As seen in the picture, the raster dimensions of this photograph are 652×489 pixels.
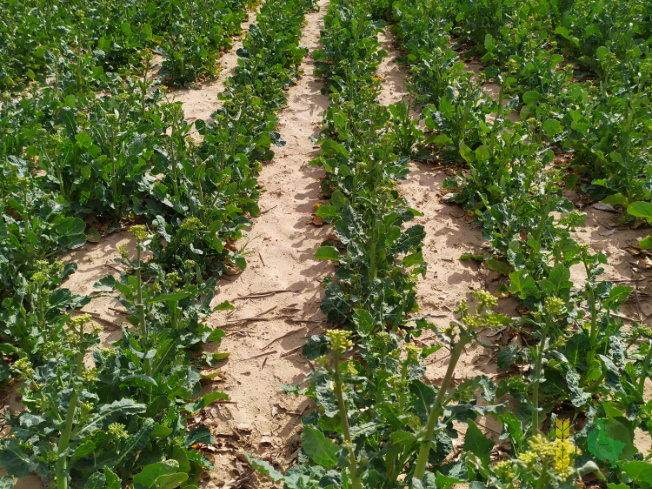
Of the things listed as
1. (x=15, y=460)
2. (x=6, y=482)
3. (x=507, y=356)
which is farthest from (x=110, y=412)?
(x=507, y=356)

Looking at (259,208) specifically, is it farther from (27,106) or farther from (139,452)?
(139,452)

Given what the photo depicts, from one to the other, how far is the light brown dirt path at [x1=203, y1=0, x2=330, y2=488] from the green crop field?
0.06 m

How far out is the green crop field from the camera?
2621 mm

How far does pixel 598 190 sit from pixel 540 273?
1793 mm

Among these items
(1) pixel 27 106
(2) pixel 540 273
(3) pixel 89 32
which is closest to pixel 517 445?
(2) pixel 540 273

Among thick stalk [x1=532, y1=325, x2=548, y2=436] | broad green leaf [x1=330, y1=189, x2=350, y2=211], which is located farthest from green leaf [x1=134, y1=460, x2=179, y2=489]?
broad green leaf [x1=330, y1=189, x2=350, y2=211]

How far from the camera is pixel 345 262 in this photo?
4.16 m

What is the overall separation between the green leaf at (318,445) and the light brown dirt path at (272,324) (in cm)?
84

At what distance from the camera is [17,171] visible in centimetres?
470

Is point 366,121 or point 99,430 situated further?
point 366,121

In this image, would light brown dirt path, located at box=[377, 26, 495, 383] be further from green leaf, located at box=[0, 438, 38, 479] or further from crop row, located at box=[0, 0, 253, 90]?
crop row, located at box=[0, 0, 253, 90]

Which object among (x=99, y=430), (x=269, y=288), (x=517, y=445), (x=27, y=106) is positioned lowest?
(x=269, y=288)

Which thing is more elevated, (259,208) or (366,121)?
(366,121)

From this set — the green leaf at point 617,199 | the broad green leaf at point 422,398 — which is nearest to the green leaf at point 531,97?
the green leaf at point 617,199
